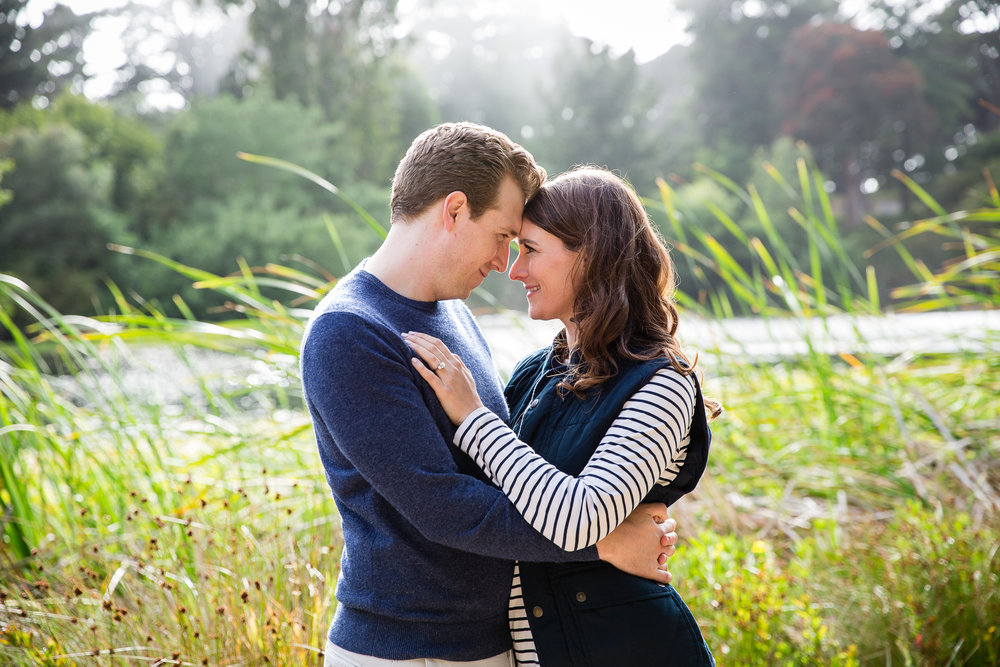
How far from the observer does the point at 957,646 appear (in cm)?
215

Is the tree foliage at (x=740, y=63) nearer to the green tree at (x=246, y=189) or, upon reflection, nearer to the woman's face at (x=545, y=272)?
the green tree at (x=246, y=189)

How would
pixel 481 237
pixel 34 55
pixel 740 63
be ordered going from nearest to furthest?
1. pixel 481 237
2. pixel 34 55
3. pixel 740 63

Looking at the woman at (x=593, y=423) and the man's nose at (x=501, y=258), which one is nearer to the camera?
the woman at (x=593, y=423)

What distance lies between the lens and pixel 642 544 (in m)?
1.41

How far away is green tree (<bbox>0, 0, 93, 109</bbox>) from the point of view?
25.1 m

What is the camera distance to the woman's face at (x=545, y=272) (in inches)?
60.7

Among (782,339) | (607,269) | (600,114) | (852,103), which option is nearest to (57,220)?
(600,114)

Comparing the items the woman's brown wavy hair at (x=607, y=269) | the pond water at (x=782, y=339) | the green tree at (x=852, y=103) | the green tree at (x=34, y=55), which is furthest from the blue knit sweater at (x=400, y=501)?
the green tree at (x=852, y=103)

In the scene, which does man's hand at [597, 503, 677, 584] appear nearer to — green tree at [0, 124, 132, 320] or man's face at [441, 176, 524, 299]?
man's face at [441, 176, 524, 299]

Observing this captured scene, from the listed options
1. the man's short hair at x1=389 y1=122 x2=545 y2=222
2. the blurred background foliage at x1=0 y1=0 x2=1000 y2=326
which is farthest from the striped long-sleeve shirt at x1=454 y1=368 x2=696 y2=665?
the blurred background foliage at x1=0 y1=0 x2=1000 y2=326

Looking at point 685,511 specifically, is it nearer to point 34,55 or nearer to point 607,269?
point 607,269

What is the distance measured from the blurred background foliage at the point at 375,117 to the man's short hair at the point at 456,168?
44.1 ft

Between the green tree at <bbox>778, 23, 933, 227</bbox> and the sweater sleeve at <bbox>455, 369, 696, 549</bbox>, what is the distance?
29264mm

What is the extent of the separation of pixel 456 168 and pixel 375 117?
2631 cm
